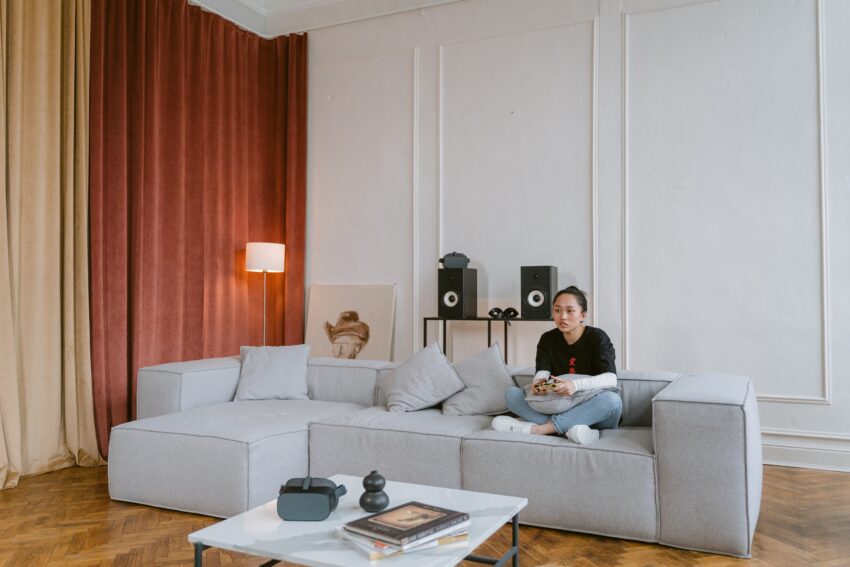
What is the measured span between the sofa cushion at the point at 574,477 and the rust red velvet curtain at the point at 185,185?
256cm

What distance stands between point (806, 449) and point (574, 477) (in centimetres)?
215

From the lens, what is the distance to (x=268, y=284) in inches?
232

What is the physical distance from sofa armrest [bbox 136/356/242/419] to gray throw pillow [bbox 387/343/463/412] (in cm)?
98

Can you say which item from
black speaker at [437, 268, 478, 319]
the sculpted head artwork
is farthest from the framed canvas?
black speaker at [437, 268, 478, 319]

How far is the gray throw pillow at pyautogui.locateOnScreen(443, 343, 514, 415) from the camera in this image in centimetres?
350

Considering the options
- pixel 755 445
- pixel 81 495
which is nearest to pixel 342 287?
pixel 81 495

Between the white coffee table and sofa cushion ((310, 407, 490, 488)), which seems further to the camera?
sofa cushion ((310, 407, 490, 488))

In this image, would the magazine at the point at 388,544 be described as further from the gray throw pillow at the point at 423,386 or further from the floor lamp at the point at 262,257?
the floor lamp at the point at 262,257

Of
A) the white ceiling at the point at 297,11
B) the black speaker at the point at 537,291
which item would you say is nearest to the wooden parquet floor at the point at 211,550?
the black speaker at the point at 537,291

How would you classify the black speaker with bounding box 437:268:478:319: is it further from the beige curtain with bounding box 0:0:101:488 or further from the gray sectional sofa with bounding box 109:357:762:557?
the beige curtain with bounding box 0:0:101:488

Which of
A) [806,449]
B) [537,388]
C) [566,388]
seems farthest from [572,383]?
[806,449]

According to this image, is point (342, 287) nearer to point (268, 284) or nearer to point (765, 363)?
point (268, 284)

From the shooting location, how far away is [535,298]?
182 inches

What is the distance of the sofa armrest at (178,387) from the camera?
12.0 ft
